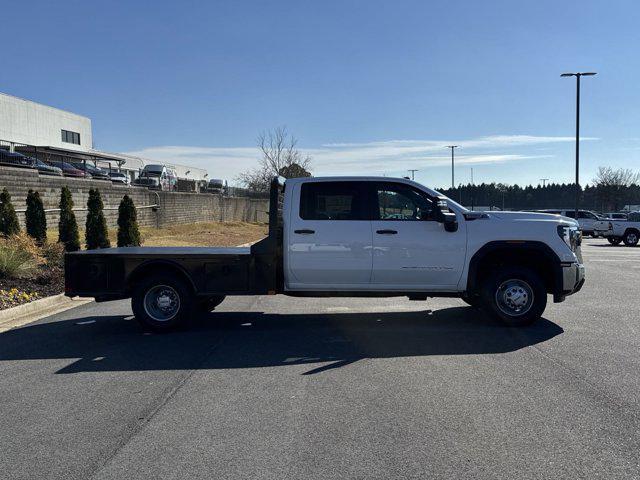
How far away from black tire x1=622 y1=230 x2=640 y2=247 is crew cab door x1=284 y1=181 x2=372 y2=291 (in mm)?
26092

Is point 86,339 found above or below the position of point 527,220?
below

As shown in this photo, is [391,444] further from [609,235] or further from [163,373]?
[609,235]

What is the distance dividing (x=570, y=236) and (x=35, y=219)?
1418 centimetres

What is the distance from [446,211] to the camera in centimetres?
781

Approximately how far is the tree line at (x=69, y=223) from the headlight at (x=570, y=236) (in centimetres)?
1209

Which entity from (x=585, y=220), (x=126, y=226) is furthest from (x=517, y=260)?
(x=585, y=220)

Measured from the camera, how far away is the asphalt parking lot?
3846 mm

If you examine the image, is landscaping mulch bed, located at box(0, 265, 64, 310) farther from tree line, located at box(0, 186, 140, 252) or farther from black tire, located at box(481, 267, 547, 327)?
black tire, located at box(481, 267, 547, 327)

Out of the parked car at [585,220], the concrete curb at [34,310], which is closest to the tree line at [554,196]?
the parked car at [585,220]

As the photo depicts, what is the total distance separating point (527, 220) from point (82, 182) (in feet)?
68.4

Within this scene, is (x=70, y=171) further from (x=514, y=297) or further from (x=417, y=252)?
(x=514, y=297)

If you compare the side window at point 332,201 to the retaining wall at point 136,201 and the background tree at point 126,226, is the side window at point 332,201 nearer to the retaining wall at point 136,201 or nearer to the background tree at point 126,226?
the background tree at point 126,226

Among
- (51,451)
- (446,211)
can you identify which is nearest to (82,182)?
(446,211)

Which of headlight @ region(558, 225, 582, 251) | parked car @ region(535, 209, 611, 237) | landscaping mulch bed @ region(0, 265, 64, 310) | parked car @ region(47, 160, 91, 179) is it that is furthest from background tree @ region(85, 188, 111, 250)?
parked car @ region(535, 209, 611, 237)
